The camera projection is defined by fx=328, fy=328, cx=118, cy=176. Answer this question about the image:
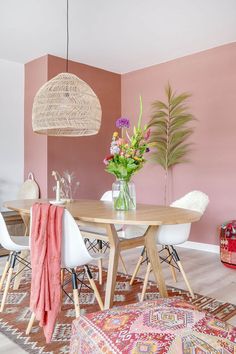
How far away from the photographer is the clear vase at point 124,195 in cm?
242

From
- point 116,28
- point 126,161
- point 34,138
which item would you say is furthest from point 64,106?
point 34,138

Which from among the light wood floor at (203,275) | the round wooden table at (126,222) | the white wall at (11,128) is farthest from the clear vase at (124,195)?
the white wall at (11,128)

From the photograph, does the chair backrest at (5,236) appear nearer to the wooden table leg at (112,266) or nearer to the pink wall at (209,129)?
the wooden table leg at (112,266)

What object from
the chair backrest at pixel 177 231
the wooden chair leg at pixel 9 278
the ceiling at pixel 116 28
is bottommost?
the wooden chair leg at pixel 9 278

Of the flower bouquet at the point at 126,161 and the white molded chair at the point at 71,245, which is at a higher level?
the flower bouquet at the point at 126,161

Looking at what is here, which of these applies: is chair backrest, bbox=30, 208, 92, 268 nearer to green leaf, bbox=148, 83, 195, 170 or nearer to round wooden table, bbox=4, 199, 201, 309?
round wooden table, bbox=4, 199, 201, 309

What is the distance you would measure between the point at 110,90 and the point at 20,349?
404cm

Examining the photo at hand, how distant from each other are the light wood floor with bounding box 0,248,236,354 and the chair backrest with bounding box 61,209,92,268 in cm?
56

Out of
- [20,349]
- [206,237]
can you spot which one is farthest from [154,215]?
[206,237]

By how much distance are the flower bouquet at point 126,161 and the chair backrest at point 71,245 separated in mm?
546

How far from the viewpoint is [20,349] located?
1.86 meters

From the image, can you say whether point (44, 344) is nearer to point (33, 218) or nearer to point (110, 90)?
point (33, 218)

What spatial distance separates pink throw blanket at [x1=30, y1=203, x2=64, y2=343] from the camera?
1869 mm

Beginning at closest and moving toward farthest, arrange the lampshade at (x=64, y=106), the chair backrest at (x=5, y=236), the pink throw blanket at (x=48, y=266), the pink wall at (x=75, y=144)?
1. the pink throw blanket at (x=48, y=266)
2. the chair backrest at (x=5, y=236)
3. the lampshade at (x=64, y=106)
4. the pink wall at (x=75, y=144)
